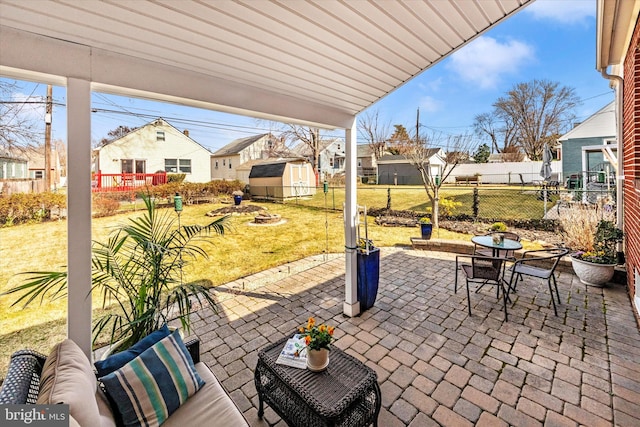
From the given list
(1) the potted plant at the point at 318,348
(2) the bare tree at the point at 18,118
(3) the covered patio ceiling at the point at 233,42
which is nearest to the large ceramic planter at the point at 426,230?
(3) the covered patio ceiling at the point at 233,42

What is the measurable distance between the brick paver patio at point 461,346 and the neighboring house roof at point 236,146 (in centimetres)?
212

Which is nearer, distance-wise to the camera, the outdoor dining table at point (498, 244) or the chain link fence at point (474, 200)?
the outdoor dining table at point (498, 244)

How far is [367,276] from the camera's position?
357cm

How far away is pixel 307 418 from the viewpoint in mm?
1633

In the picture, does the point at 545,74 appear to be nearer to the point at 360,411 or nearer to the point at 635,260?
the point at 635,260

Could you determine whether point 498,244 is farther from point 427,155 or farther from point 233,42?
point 427,155

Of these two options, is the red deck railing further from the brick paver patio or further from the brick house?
the brick house

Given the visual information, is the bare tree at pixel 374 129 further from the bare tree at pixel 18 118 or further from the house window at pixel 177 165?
the bare tree at pixel 18 118

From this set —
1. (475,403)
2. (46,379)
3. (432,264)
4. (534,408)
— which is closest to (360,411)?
(475,403)

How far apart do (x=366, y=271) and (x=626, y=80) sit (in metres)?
4.44

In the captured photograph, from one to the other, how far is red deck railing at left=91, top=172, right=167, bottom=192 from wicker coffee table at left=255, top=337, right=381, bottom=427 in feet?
8.76

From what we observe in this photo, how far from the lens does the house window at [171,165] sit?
3.73 m

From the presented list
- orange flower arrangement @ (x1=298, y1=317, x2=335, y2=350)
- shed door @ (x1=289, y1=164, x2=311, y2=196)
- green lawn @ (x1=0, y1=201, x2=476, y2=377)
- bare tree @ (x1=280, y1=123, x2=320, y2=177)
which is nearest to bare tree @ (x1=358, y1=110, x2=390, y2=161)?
bare tree @ (x1=280, y1=123, x2=320, y2=177)

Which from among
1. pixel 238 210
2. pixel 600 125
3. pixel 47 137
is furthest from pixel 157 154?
pixel 600 125
